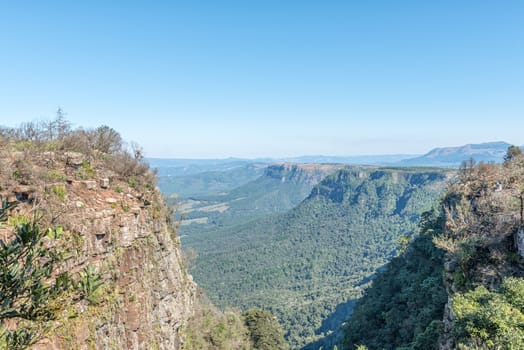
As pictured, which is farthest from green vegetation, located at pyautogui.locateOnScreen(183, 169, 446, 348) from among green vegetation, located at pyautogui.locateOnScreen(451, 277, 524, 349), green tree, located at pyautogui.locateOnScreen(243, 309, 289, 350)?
green vegetation, located at pyautogui.locateOnScreen(451, 277, 524, 349)

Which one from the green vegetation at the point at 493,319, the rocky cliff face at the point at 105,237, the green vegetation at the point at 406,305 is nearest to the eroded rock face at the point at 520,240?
the green vegetation at the point at 493,319

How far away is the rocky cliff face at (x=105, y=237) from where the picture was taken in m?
14.1

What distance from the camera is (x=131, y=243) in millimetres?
18625

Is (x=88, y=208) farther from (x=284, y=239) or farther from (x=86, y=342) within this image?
(x=284, y=239)

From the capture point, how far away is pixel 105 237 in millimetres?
16641

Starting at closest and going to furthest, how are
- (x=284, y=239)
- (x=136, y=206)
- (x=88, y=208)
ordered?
(x=88, y=208), (x=136, y=206), (x=284, y=239)

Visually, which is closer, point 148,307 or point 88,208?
point 88,208

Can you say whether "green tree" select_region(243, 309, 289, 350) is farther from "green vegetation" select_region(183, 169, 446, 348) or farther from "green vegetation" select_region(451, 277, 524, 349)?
"green vegetation" select_region(451, 277, 524, 349)

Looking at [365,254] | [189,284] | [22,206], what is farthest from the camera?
[365,254]

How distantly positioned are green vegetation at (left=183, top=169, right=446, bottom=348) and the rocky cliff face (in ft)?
191

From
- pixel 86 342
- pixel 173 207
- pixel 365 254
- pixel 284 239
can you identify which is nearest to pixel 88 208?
pixel 86 342

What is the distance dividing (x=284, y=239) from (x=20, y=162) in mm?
154900

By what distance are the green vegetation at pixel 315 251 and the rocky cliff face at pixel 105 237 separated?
2298 inches

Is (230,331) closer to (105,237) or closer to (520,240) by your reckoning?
(105,237)
